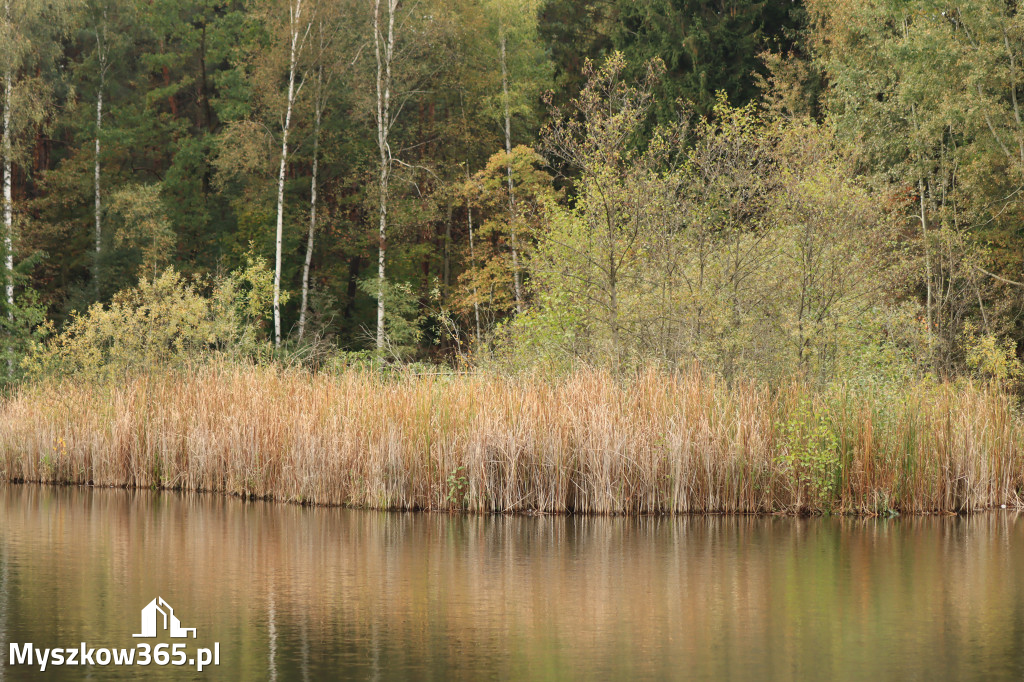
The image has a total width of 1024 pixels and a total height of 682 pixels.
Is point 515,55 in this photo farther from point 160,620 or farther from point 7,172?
point 160,620

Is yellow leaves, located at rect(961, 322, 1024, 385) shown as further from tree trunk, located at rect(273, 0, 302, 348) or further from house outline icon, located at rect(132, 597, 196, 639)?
tree trunk, located at rect(273, 0, 302, 348)

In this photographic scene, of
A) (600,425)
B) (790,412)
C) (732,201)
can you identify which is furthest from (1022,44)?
(600,425)

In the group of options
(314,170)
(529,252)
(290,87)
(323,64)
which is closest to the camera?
(529,252)

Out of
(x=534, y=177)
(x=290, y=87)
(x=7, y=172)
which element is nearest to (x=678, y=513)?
(x=534, y=177)

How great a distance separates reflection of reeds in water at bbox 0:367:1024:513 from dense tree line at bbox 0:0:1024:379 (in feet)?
7.71

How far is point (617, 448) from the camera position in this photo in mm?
13250

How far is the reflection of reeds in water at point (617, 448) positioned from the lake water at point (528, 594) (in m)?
0.58

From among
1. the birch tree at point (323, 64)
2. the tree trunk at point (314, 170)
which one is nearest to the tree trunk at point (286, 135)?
the birch tree at point (323, 64)

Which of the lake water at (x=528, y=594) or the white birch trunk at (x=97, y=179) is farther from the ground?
the white birch trunk at (x=97, y=179)

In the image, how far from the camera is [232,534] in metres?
11.5

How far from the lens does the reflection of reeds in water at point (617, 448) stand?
528 inches

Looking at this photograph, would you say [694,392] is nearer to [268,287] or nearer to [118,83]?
[268,287]

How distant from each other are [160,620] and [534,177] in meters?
31.2

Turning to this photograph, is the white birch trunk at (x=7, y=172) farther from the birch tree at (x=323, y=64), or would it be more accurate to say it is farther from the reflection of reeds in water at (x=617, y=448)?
the reflection of reeds in water at (x=617, y=448)
